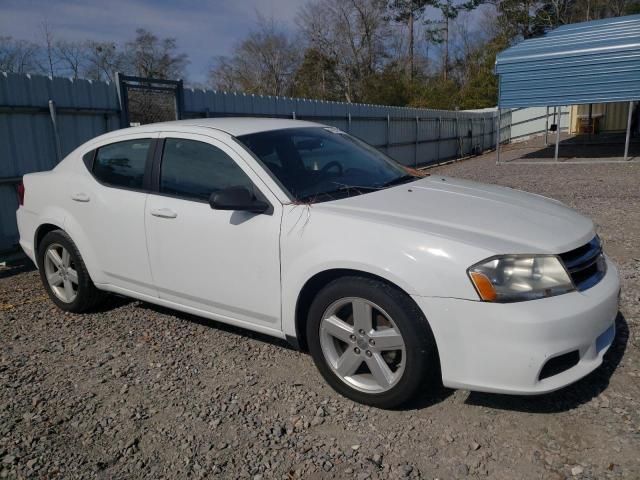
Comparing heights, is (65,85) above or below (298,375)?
above

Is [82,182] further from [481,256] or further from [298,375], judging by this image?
[481,256]

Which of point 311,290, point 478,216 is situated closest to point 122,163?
point 311,290

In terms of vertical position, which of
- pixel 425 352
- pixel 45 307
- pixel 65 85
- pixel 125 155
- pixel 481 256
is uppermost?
pixel 65 85

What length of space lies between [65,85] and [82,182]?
139 inches

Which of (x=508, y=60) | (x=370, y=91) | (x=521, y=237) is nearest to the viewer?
(x=521, y=237)

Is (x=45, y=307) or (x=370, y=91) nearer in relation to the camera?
(x=45, y=307)

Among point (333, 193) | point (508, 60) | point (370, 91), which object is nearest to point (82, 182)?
point (333, 193)

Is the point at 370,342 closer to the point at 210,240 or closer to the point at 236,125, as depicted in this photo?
the point at 210,240

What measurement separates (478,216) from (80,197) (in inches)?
123

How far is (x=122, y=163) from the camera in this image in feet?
13.7

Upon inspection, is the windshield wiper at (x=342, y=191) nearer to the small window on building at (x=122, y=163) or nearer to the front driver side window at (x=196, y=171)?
the front driver side window at (x=196, y=171)

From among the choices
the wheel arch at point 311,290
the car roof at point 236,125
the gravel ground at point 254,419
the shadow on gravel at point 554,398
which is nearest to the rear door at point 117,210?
the car roof at point 236,125

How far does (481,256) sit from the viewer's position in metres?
2.60

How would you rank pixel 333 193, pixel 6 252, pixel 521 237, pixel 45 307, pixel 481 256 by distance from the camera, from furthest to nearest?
pixel 6 252, pixel 45 307, pixel 333 193, pixel 521 237, pixel 481 256
